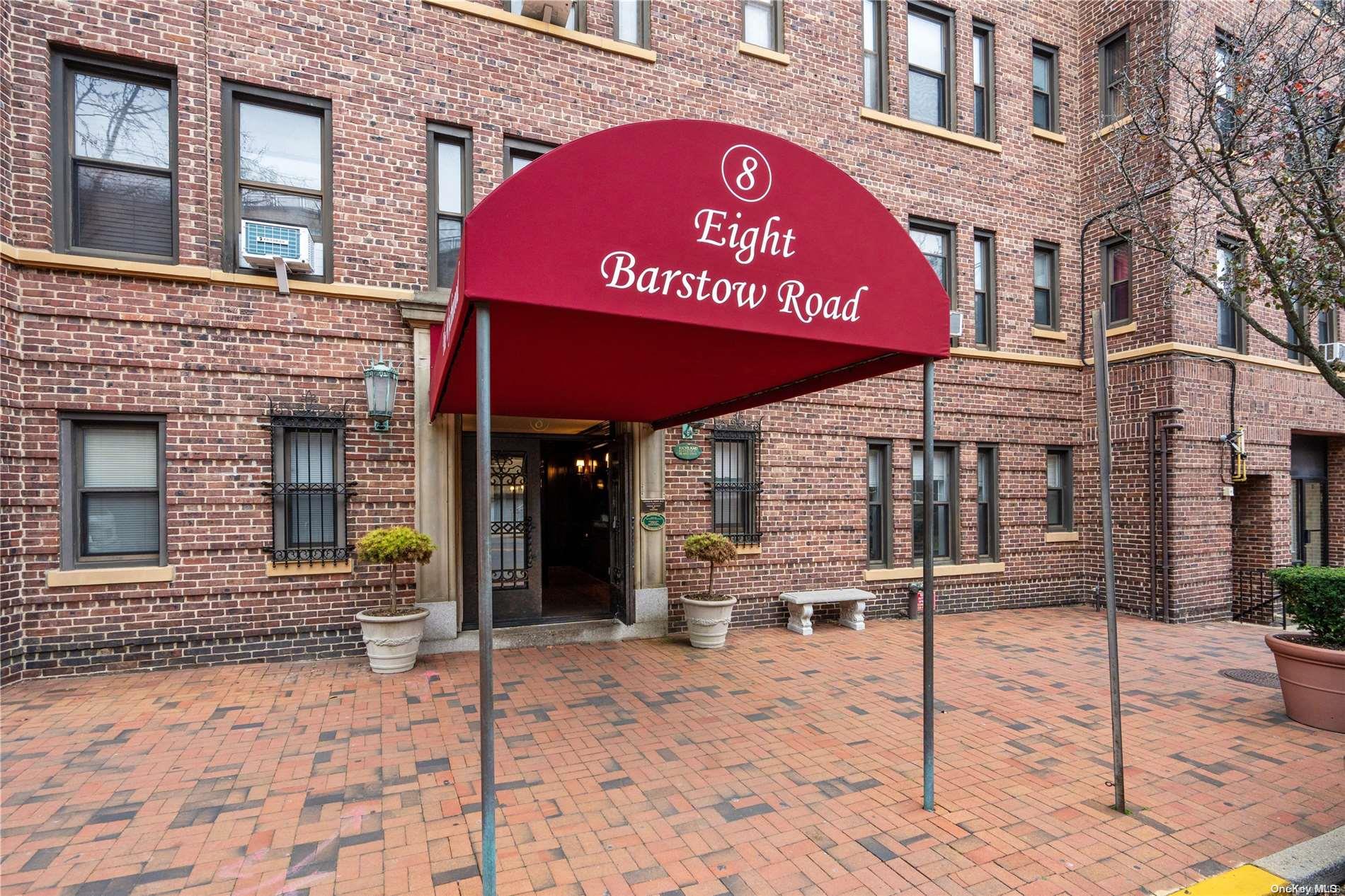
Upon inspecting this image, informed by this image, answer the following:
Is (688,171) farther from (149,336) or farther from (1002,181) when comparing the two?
(1002,181)

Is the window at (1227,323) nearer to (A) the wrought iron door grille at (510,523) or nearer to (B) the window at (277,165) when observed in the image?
(A) the wrought iron door grille at (510,523)

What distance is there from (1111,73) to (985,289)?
14.0ft

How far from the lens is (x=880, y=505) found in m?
9.38

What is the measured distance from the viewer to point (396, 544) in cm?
609

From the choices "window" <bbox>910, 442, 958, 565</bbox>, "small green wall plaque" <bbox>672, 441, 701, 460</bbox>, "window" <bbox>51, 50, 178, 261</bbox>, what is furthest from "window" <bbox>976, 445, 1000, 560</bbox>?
"window" <bbox>51, 50, 178, 261</bbox>

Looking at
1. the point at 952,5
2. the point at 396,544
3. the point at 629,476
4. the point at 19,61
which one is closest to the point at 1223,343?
the point at 952,5

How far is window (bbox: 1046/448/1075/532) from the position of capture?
35.0 feet

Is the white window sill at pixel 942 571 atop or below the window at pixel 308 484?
below

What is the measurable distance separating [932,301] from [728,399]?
8.62 ft

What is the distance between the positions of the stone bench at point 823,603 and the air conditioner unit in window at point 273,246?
6796 mm

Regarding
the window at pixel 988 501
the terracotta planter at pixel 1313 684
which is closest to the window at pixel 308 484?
the terracotta planter at pixel 1313 684

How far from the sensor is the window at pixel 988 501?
9992mm

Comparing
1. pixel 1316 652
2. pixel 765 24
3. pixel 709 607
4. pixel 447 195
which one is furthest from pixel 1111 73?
pixel 709 607

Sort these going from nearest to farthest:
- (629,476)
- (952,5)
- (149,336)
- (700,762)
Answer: (700,762) < (149,336) < (629,476) < (952,5)
